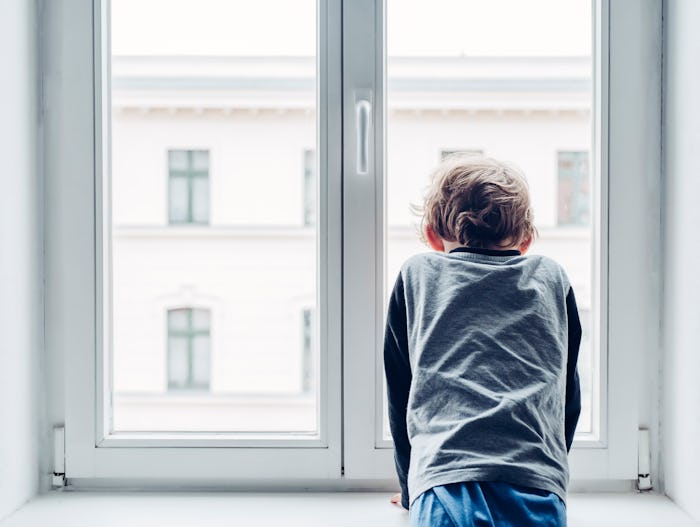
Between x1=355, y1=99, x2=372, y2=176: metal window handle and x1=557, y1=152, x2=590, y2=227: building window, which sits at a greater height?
x1=355, y1=99, x2=372, y2=176: metal window handle

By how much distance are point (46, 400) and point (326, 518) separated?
1.72 feet

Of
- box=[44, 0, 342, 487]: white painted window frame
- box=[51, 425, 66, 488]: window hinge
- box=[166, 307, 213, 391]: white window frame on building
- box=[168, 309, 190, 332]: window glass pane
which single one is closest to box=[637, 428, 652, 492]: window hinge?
box=[44, 0, 342, 487]: white painted window frame

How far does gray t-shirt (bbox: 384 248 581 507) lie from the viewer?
76 cm

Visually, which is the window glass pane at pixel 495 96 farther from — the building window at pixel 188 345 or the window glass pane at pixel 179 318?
the window glass pane at pixel 179 318

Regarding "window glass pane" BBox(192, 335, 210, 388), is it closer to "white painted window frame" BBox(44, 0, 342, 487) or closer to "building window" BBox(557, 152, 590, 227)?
"white painted window frame" BBox(44, 0, 342, 487)

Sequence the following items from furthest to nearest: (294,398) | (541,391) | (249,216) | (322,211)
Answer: (249,216)
(294,398)
(322,211)
(541,391)

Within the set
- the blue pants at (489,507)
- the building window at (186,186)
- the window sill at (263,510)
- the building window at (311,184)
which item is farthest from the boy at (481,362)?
the building window at (186,186)

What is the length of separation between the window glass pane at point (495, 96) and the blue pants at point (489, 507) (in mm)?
357

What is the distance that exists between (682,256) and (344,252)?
54 centimetres

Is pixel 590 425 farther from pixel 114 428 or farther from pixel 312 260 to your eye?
pixel 114 428

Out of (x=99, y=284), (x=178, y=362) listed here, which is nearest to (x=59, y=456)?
(x=99, y=284)

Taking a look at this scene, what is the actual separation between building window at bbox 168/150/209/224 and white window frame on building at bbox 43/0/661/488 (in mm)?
1239

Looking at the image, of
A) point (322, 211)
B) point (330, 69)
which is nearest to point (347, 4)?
point (330, 69)

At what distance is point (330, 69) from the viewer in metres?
1.03
